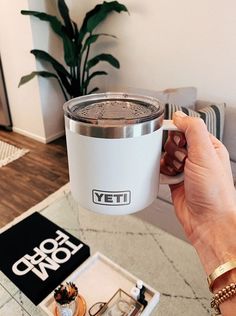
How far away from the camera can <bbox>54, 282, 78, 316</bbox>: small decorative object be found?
952mm

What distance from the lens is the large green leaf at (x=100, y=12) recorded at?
219cm

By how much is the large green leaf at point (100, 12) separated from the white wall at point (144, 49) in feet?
0.37

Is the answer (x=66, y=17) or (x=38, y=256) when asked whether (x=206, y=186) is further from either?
(x=66, y=17)

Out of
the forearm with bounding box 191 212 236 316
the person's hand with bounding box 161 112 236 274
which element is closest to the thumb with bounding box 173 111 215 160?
the person's hand with bounding box 161 112 236 274

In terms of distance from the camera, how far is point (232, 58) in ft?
6.23

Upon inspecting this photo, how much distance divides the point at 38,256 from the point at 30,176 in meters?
1.29

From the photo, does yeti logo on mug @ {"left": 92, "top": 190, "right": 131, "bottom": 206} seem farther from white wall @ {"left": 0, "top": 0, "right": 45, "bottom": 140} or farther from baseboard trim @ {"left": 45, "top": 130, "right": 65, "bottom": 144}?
baseboard trim @ {"left": 45, "top": 130, "right": 65, "bottom": 144}

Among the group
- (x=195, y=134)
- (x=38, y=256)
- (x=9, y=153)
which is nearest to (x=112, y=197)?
(x=195, y=134)

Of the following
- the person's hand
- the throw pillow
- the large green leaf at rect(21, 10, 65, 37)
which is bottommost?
the throw pillow

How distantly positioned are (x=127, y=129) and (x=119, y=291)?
851 mm

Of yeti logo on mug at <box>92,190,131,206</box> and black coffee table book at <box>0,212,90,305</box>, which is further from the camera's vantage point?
black coffee table book at <box>0,212,90,305</box>

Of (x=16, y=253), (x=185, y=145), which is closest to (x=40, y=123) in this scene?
(x=16, y=253)

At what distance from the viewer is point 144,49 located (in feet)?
7.59

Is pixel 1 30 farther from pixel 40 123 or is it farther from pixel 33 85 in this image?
pixel 40 123
